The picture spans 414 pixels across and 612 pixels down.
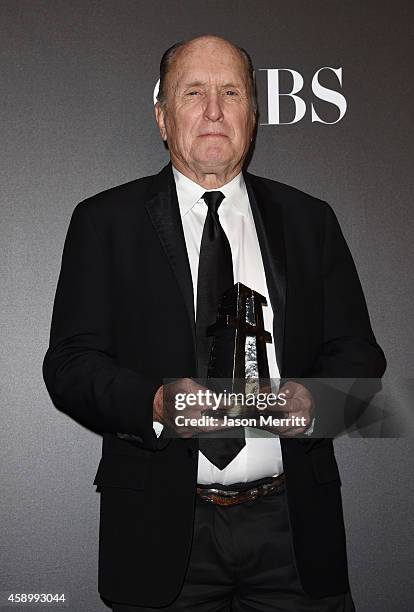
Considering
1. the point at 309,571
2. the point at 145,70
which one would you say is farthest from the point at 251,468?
the point at 145,70

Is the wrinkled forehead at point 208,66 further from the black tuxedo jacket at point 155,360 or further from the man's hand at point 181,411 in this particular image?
the man's hand at point 181,411

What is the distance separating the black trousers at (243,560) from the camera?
1.57 metres

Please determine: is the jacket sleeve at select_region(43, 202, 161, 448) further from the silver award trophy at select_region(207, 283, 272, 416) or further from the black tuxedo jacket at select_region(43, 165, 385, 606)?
the silver award trophy at select_region(207, 283, 272, 416)

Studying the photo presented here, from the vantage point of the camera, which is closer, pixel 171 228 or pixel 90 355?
pixel 90 355

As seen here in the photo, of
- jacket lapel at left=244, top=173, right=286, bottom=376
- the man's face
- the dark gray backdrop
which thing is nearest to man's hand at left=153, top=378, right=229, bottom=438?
jacket lapel at left=244, top=173, right=286, bottom=376

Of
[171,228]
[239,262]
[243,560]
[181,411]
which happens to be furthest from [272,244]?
[243,560]

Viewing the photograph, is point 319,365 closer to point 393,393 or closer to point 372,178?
point 393,393

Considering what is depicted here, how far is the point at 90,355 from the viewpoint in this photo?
155 cm

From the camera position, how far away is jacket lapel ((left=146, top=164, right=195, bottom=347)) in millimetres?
A: 1605

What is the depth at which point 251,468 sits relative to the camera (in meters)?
1.55

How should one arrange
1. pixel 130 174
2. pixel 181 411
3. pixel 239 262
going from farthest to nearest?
pixel 130 174, pixel 239 262, pixel 181 411

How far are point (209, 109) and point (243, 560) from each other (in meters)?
0.88

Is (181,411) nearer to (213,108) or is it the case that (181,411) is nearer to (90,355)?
(90,355)

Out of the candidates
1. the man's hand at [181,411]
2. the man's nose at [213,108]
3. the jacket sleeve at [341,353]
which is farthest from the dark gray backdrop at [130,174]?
the man's hand at [181,411]
